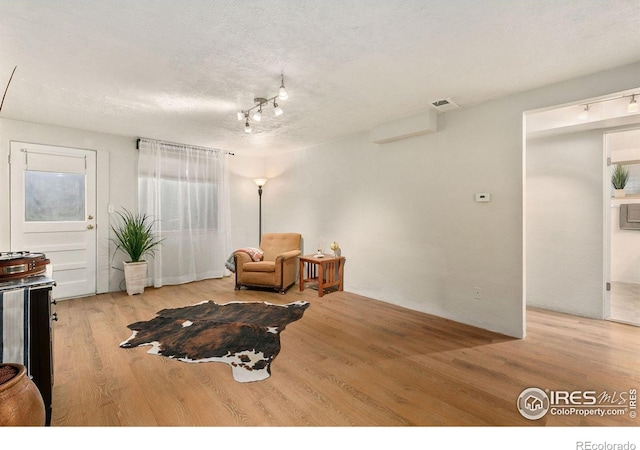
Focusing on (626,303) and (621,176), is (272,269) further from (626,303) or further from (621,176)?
(621,176)

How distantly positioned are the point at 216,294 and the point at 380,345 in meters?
2.76

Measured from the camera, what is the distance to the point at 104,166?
439 cm

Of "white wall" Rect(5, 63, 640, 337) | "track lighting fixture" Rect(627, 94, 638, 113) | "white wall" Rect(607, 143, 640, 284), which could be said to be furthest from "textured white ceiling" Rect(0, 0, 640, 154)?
"white wall" Rect(607, 143, 640, 284)

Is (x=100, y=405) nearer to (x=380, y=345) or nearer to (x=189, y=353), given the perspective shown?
(x=189, y=353)

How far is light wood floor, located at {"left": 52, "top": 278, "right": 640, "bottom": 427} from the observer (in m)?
1.73

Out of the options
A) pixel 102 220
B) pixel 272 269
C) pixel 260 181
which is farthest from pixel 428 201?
pixel 102 220

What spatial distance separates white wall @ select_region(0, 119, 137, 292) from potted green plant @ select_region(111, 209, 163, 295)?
149 mm

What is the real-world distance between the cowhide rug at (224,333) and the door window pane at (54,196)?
2145 mm

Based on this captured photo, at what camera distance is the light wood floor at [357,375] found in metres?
1.73

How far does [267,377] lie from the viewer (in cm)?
215

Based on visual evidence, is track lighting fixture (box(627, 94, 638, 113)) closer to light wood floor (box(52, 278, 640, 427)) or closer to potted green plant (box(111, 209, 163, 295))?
light wood floor (box(52, 278, 640, 427))

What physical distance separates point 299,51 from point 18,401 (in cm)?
239

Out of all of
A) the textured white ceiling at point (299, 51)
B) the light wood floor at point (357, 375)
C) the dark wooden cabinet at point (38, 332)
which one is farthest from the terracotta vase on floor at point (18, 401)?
the textured white ceiling at point (299, 51)

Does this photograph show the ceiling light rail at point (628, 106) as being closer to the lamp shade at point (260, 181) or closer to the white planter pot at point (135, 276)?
the lamp shade at point (260, 181)
